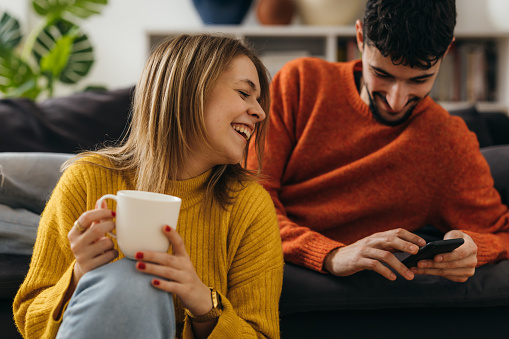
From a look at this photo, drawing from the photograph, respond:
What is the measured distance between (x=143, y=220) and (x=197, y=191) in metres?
0.35

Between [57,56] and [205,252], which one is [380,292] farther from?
[57,56]

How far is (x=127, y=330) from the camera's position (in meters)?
0.75

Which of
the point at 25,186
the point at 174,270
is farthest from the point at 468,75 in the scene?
the point at 174,270

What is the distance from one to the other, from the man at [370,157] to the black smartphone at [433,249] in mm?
288

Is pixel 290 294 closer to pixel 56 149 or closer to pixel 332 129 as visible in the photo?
pixel 332 129

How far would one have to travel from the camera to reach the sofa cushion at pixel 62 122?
1.61m

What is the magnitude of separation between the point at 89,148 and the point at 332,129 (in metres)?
0.80

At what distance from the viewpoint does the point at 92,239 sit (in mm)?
765

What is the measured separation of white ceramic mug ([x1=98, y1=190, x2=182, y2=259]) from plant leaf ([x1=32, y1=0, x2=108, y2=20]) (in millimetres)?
2137

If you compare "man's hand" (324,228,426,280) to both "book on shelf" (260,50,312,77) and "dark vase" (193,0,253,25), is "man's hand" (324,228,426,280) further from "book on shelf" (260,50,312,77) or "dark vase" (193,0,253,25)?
"dark vase" (193,0,253,25)

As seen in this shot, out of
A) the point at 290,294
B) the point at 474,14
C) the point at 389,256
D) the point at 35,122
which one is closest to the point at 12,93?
the point at 35,122

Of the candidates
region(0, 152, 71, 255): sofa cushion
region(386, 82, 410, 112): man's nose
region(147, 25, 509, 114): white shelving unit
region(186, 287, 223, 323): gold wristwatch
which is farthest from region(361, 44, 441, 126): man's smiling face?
region(147, 25, 509, 114): white shelving unit

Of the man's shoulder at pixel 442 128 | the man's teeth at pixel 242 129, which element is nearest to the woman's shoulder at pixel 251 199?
Answer: the man's teeth at pixel 242 129

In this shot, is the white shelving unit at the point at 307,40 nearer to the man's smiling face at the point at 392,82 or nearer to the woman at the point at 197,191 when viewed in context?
the man's smiling face at the point at 392,82
